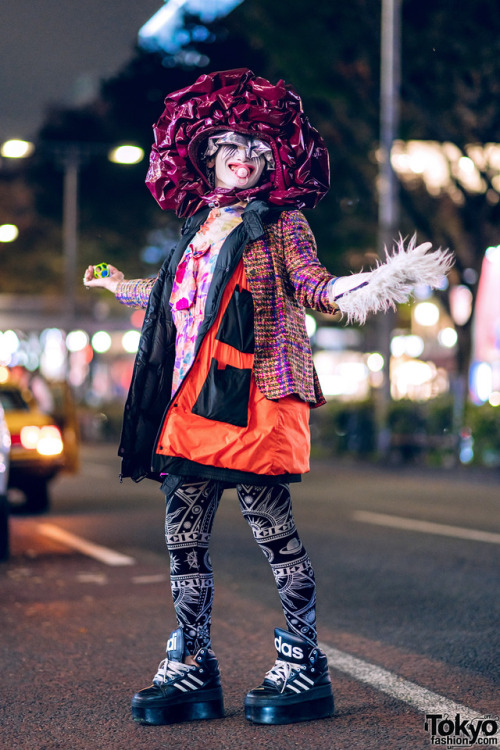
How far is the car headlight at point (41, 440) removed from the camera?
11.4 metres

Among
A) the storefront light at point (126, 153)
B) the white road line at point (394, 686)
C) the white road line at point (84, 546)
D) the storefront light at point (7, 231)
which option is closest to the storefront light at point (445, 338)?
the storefront light at point (7, 231)

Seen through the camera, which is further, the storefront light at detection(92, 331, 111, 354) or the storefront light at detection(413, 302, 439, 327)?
the storefront light at detection(92, 331, 111, 354)

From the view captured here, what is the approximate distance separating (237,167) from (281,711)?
183 centimetres

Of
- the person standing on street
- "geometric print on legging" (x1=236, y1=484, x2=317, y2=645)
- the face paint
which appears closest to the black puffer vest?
the person standing on street

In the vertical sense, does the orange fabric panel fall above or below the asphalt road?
above

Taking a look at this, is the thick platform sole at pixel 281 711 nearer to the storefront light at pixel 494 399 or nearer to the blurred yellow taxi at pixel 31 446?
the blurred yellow taxi at pixel 31 446

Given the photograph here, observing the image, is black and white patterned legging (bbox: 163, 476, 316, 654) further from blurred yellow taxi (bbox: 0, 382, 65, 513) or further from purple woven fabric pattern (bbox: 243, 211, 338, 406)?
blurred yellow taxi (bbox: 0, 382, 65, 513)

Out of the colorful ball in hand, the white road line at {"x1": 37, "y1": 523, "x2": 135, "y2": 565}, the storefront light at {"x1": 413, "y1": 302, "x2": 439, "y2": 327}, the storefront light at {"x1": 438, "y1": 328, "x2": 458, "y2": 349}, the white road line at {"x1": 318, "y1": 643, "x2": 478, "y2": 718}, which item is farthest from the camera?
the storefront light at {"x1": 438, "y1": 328, "x2": 458, "y2": 349}

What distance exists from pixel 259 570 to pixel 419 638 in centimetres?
233

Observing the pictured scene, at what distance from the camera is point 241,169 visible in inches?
152

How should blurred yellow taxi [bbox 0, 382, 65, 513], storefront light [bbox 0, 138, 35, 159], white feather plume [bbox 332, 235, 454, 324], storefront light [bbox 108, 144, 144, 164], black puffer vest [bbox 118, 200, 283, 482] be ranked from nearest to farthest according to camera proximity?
1. white feather plume [bbox 332, 235, 454, 324]
2. black puffer vest [bbox 118, 200, 283, 482]
3. blurred yellow taxi [bbox 0, 382, 65, 513]
4. storefront light [bbox 0, 138, 35, 159]
5. storefront light [bbox 108, 144, 144, 164]

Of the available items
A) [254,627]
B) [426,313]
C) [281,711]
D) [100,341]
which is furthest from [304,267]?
[100,341]

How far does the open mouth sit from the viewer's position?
3.87 m

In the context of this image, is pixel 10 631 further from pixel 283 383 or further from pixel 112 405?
pixel 112 405
